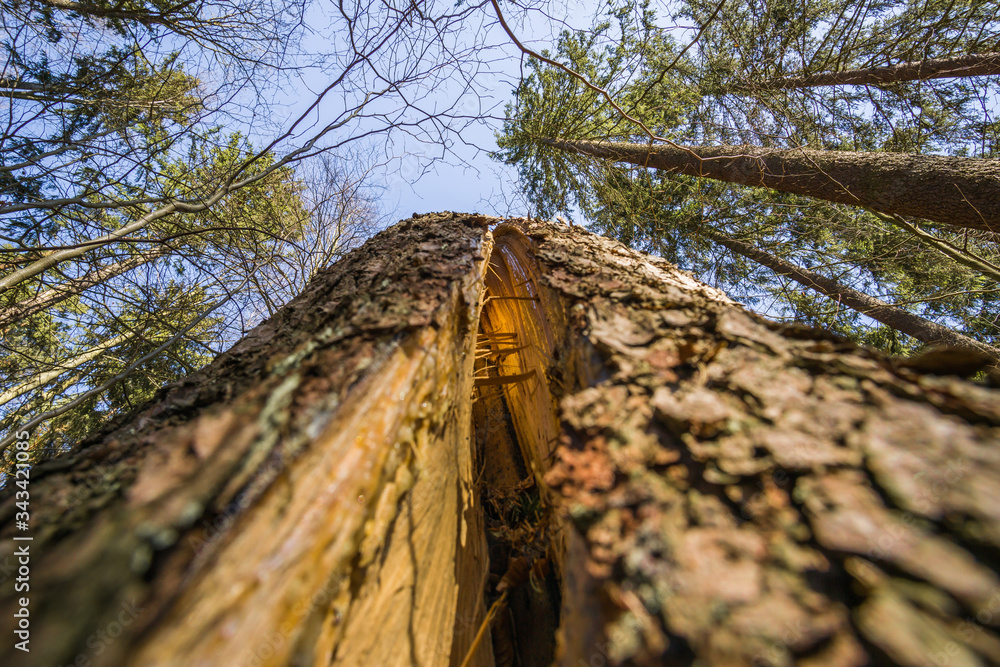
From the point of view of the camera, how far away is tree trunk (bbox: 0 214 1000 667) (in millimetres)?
512

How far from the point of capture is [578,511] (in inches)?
27.9

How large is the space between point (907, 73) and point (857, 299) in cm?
267

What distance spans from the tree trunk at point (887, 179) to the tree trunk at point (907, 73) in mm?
868

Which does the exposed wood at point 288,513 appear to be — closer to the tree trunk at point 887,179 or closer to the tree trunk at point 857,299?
the tree trunk at point 887,179

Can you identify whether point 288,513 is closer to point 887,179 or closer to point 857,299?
point 887,179

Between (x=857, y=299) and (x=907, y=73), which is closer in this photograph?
(x=907, y=73)

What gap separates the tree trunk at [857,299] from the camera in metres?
4.36

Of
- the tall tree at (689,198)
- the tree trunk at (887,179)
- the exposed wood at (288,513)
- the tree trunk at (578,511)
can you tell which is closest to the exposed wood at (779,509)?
the tree trunk at (578,511)

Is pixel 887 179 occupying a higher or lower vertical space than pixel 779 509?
higher

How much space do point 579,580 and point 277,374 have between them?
0.84m

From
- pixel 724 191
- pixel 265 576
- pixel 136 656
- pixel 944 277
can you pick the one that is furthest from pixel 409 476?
pixel 944 277

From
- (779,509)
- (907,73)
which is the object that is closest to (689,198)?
(907,73)

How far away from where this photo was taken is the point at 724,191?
470 centimetres

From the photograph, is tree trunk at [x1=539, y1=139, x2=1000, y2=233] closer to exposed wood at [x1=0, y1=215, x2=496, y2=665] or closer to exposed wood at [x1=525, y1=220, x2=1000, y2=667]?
exposed wood at [x1=525, y1=220, x2=1000, y2=667]
